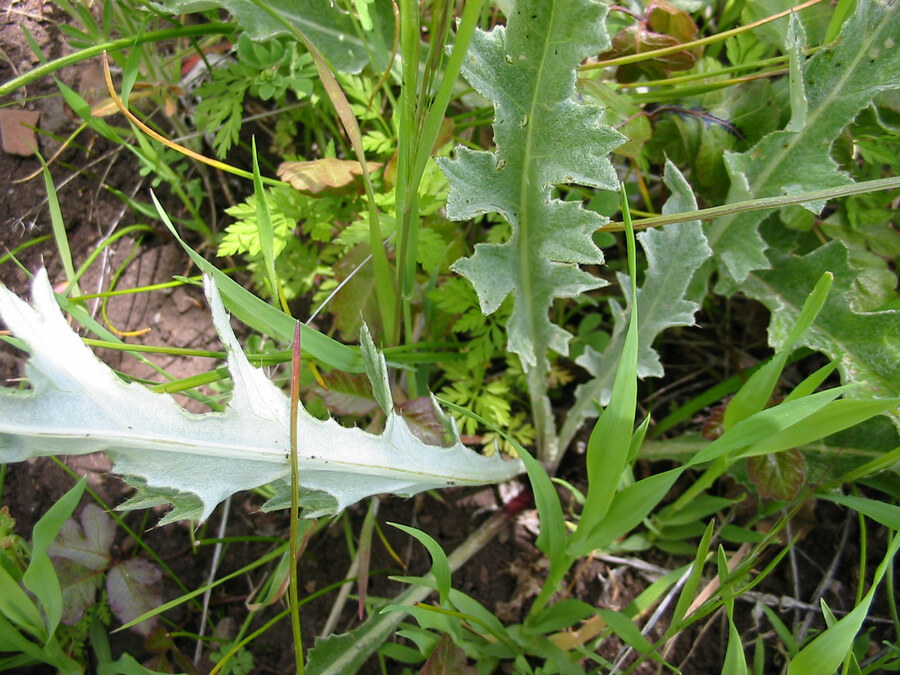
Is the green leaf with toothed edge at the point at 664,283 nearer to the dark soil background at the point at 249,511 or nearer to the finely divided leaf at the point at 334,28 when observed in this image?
the dark soil background at the point at 249,511

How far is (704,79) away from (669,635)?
1192 mm

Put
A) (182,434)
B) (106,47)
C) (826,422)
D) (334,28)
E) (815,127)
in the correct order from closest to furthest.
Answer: (182,434)
(826,422)
(815,127)
(106,47)
(334,28)

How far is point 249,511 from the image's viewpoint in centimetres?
153

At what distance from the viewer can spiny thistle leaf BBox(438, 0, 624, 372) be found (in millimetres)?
933

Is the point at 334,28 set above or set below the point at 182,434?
above

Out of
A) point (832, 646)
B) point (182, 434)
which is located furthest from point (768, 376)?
point (182, 434)

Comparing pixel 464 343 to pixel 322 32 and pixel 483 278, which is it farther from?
pixel 322 32

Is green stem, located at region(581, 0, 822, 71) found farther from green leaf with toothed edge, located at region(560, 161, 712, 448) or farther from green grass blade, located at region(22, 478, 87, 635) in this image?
green grass blade, located at region(22, 478, 87, 635)

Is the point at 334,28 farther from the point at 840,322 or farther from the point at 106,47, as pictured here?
the point at 840,322

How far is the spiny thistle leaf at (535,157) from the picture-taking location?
0.93 m

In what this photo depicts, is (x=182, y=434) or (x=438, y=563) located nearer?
(x=182, y=434)

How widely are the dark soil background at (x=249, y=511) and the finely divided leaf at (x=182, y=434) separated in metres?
0.51

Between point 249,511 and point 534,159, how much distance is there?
1122 millimetres

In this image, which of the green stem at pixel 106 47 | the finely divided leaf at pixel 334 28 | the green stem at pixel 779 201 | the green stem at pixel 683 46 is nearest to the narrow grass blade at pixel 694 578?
the green stem at pixel 779 201
